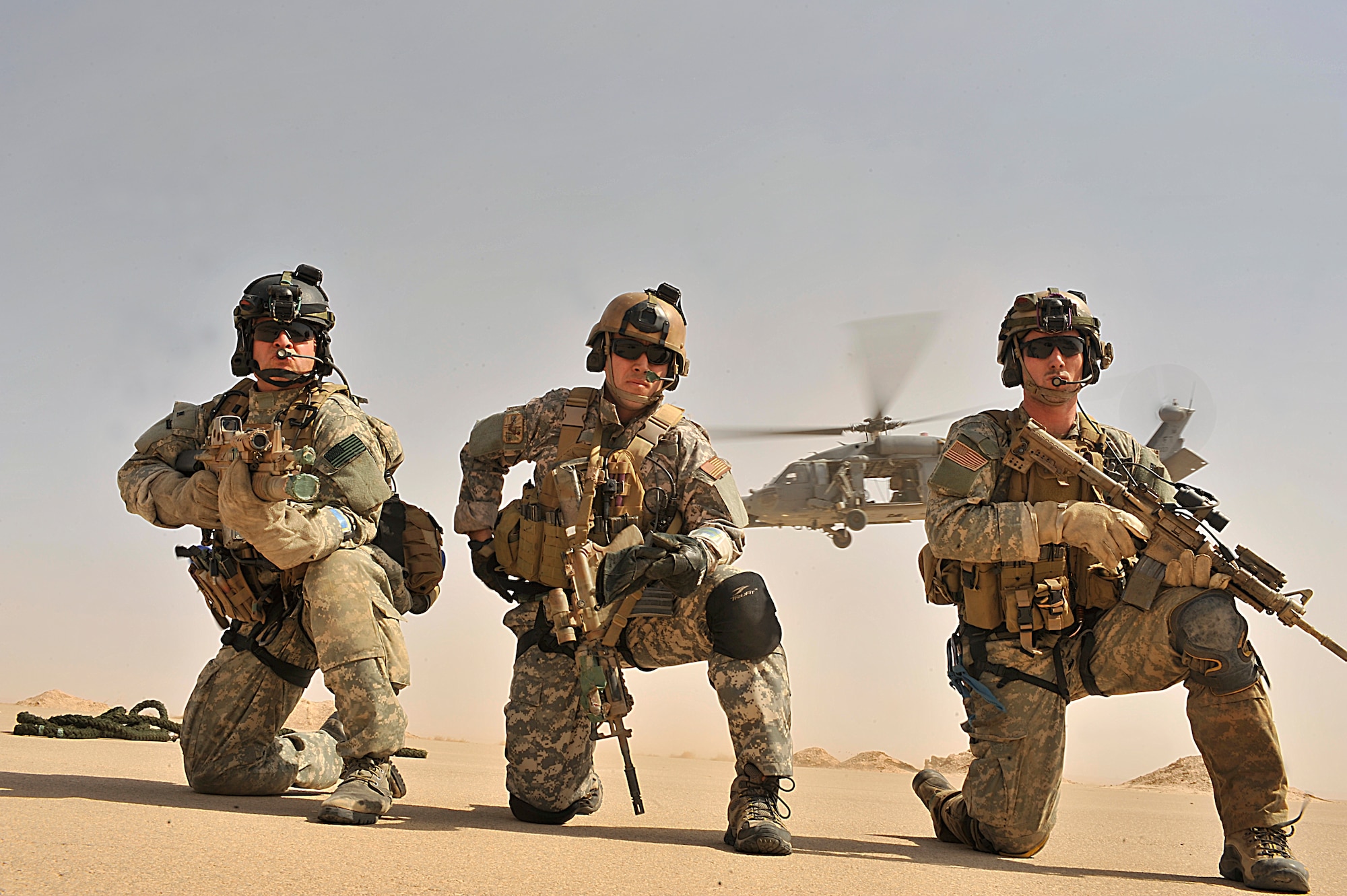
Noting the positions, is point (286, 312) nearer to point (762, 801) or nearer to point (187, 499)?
point (187, 499)

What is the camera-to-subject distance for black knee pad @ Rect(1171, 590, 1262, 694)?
164 inches

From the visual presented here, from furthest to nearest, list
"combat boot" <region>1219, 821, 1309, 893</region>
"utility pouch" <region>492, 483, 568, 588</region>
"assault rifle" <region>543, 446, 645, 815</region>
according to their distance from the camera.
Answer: "utility pouch" <region>492, 483, 568, 588</region> → "assault rifle" <region>543, 446, 645, 815</region> → "combat boot" <region>1219, 821, 1309, 893</region>

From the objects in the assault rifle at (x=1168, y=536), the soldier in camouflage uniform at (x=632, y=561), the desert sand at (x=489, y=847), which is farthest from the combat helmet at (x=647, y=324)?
the desert sand at (x=489, y=847)

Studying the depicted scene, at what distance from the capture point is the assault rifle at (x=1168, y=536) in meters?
4.32

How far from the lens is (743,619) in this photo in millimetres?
4398

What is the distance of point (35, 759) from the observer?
18.1ft

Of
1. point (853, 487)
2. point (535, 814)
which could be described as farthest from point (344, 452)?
point (853, 487)

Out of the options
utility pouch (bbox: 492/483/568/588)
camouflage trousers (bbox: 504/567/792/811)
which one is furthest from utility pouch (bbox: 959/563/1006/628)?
utility pouch (bbox: 492/483/568/588)

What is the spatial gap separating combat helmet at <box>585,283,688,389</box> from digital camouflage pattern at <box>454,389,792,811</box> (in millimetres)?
235

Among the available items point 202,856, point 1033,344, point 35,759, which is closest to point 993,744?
point 1033,344

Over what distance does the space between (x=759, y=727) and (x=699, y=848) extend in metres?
0.51

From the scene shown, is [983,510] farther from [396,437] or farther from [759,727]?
[396,437]

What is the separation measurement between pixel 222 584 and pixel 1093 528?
3.62 m

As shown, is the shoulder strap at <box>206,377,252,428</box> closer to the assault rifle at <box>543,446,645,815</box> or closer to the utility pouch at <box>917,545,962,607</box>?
the assault rifle at <box>543,446,645,815</box>
